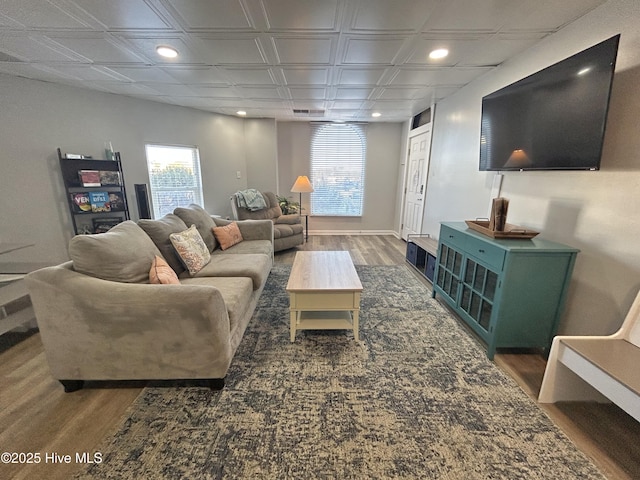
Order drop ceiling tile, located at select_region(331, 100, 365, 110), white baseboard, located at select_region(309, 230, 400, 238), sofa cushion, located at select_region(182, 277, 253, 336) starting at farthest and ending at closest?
1. white baseboard, located at select_region(309, 230, 400, 238)
2. drop ceiling tile, located at select_region(331, 100, 365, 110)
3. sofa cushion, located at select_region(182, 277, 253, 336)

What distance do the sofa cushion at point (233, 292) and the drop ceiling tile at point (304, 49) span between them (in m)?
1.89

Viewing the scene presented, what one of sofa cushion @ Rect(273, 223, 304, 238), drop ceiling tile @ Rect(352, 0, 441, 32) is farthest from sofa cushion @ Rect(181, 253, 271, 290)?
drop ceiling tile @ Rect(352, 0, 441, 32)

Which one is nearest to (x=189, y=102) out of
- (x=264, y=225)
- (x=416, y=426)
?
(x=264, y=225)

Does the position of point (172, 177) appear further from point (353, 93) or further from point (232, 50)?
point (353, 93)

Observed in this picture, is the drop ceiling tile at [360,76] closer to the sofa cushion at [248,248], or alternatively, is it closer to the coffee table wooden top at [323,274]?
the coffee table wooden top at [323,274]

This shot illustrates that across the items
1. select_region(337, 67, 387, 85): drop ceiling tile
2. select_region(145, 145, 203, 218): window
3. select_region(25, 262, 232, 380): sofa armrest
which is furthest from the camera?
select_region(145, 145, 203, 218): window

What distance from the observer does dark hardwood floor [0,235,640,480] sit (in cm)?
125

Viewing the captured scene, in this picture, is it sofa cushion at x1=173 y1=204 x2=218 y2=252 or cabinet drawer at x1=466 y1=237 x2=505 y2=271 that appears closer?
cabinet drawer at x1=466 y1=237 x2=505 y2=271

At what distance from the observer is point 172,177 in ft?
14.4

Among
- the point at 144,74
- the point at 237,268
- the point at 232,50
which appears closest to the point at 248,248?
the point at 237,268

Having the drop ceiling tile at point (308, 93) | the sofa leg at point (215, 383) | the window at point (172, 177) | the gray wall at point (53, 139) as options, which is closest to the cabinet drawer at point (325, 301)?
the sofa leg at point (215, 383)

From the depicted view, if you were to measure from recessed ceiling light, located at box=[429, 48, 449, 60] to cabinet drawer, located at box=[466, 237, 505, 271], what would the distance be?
61.8 inches

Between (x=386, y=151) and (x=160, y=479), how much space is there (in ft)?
18.4

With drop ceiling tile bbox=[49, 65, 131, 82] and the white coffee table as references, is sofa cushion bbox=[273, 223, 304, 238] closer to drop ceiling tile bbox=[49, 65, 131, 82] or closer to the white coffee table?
the white coffee table
